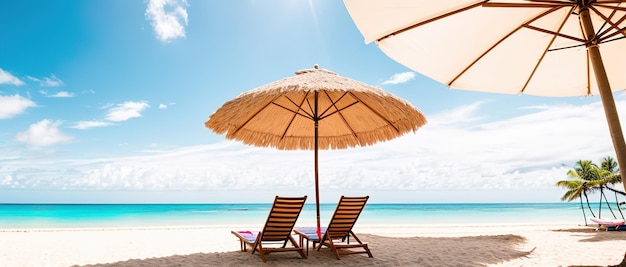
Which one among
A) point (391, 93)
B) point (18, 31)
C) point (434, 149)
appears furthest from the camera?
point (434, 149)

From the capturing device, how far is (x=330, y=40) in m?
11.0

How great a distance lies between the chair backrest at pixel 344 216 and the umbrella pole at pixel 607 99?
2497 mm

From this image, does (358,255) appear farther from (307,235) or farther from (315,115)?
(315,115)

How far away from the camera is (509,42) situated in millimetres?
3336

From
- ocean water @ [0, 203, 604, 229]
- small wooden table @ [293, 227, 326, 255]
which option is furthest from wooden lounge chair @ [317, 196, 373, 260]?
ocean water @ [0, 203, 604, 229]

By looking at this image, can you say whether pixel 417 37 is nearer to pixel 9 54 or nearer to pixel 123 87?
pixel 123 87

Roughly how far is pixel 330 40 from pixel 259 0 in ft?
7.88

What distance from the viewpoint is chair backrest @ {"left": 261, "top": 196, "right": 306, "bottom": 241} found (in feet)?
12.9

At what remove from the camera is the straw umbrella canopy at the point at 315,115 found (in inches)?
166

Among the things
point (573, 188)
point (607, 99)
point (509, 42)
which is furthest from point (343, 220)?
point (573, 188)

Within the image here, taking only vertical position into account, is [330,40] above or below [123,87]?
below

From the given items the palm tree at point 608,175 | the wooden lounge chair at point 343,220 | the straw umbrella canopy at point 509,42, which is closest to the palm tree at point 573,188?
→ the palm tree at point 608,175

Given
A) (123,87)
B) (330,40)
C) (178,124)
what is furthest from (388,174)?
(330,40)

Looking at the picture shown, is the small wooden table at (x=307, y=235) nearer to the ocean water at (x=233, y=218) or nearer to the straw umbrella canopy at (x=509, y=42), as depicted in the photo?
the straw umbrella canopy at (x=509, y=42)
